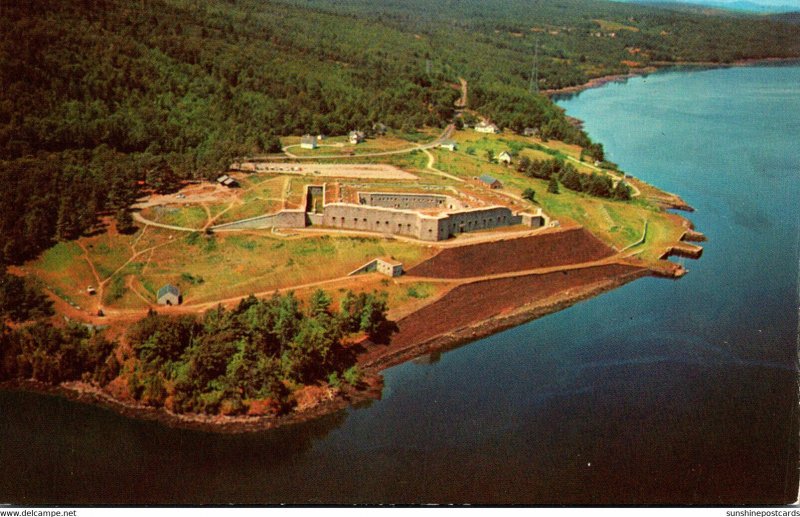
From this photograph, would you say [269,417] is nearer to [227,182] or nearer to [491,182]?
[227,182]

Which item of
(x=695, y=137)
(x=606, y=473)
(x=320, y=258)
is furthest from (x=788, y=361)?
(x=695, y=137)

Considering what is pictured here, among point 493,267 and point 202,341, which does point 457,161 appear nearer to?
point 493,267

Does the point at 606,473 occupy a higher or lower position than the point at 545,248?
lower

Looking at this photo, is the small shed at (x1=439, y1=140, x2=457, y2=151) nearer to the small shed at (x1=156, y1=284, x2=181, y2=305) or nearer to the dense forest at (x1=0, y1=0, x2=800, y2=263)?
the dense forest at (x1=0, y1=0, x2=800, y2=263)

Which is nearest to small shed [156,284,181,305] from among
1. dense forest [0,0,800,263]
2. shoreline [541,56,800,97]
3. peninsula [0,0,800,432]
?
peninsula [0,0,800,432]

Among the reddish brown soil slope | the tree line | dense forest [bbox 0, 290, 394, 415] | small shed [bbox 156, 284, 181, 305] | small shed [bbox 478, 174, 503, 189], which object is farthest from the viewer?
the tree line

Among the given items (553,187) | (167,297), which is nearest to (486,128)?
(553,187)

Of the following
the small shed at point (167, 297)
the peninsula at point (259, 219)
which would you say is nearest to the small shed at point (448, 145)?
the peninsula at point (259, 219)

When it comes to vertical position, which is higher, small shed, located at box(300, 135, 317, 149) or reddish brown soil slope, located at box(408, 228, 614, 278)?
small shed, located at box(300, 135, 317, 149)
